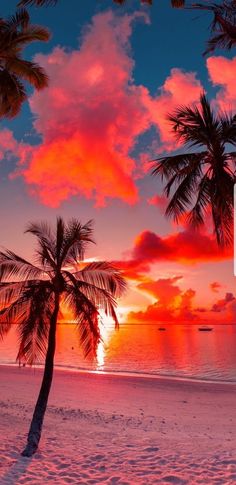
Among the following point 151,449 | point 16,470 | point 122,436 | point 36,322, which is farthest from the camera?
point 122,436

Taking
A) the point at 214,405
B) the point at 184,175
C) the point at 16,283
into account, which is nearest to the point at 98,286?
the point at 16,283

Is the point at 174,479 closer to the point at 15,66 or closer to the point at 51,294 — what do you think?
the point at 51,294

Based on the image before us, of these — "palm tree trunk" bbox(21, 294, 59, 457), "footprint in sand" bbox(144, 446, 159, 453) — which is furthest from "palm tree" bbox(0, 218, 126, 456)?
"footprint in sand" bbox(144, 446, 159, 453)

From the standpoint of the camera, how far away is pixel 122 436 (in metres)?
15.6

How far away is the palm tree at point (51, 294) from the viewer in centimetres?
1262

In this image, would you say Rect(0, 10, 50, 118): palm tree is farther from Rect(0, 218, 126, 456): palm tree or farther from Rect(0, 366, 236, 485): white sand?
Rect(0, 366, 236, 485): white sand

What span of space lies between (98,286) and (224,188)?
193 inches

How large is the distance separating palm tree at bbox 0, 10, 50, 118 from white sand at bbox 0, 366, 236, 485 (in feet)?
41.4

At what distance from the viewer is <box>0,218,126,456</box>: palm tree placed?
1262 cm

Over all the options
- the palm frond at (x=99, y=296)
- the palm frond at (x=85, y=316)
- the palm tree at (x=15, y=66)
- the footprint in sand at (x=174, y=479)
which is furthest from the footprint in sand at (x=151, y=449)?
the palm tree at (x=15, y=66)

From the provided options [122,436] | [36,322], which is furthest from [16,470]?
[122,436]

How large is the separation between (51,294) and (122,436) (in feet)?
22.2

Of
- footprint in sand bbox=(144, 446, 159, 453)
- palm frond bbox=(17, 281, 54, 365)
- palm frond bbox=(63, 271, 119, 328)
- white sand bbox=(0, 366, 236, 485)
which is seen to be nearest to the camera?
white sand bbox=(0, 366, 236, 485)

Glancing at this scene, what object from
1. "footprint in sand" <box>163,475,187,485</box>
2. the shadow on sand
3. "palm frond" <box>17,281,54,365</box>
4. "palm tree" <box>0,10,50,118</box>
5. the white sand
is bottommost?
the white sand
